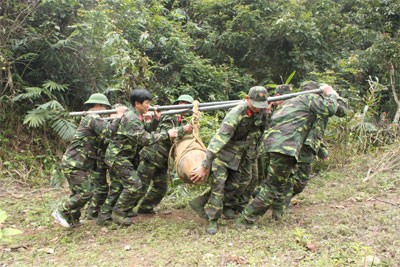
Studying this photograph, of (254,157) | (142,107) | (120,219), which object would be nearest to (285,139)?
(254,157)

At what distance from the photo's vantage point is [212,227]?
4.49m

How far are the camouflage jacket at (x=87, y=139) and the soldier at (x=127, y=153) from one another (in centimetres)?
16

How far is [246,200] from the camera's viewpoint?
538 centimetres

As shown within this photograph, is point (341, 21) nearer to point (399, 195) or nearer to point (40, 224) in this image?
point (399, 195)

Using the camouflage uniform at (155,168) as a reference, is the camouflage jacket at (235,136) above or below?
above

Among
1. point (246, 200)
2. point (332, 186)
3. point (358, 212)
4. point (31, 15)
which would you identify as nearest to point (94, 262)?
point (246, 200)

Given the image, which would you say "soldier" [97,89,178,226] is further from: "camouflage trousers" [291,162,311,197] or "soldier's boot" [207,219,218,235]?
"camouflage trousers" [291,162,311,197]

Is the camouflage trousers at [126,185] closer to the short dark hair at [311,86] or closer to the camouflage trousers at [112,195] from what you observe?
the camouflage trousers at [112,195]

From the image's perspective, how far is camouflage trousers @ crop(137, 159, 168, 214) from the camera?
17.5 ft

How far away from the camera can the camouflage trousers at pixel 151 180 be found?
17.5ft

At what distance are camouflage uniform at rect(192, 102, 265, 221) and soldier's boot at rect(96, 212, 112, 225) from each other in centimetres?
139

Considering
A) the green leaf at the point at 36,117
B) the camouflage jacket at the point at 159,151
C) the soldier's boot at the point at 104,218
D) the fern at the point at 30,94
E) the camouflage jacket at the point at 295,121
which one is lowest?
the soldier's boot at the point at 104,218

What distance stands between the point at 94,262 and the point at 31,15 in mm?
6470

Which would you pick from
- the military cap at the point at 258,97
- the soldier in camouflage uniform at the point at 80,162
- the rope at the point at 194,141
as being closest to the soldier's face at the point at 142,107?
the soldier in camouflage uniform at the point at 80,162
